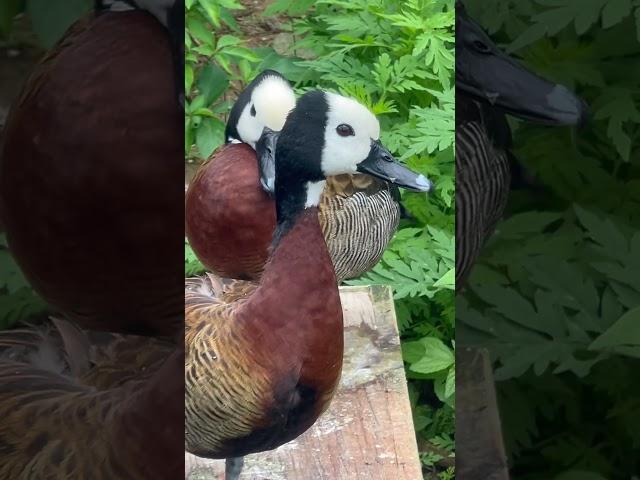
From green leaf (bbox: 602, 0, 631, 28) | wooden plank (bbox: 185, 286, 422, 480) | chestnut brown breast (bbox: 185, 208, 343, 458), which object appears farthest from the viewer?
wooden plank (bbox: 185, 286, 422, 480)

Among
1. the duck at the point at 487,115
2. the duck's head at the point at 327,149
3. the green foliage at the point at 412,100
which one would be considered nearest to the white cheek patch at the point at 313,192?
the duck's head at the point at 327,149

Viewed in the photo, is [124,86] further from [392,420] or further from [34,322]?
[392,420]

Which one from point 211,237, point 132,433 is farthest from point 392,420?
point 132,433

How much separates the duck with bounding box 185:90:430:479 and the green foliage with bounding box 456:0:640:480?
47 cm

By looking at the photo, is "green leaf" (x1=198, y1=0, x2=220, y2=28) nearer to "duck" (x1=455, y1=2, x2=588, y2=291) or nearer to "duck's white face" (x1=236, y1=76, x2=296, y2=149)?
"duck's white face" (x1=236, y1=76, x2=296, y2=149)

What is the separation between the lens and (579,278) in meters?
0.29

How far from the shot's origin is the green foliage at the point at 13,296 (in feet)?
0.96

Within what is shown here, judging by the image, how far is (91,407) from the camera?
33 centimetres

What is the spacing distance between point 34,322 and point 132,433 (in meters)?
0.06

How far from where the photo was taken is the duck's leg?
0.84 meters

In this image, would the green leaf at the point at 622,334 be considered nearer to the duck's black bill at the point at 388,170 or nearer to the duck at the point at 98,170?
the duck at the point at 98,170

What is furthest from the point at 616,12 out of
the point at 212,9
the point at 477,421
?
the point at 212,9

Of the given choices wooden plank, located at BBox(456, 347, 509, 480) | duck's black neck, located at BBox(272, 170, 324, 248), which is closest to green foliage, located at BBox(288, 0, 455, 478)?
duck's black neck, located at BBox(272, 170, 324, 248)

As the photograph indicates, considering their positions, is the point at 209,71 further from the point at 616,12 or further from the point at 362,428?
the point at 616,12
